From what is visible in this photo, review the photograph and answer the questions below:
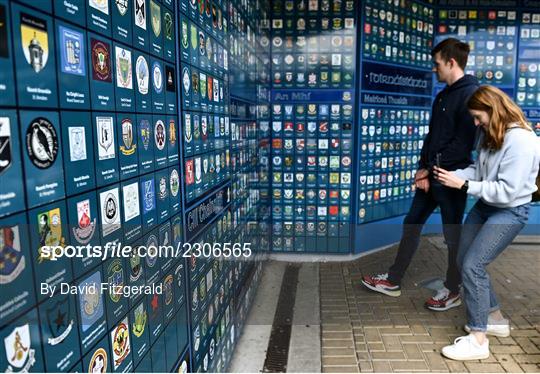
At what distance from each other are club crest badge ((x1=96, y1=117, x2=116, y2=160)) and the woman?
2.20m

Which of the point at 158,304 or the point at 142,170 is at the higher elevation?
the point at 142,170

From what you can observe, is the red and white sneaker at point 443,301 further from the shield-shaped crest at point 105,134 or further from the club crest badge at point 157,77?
the shield-shaped crest at point 105,134

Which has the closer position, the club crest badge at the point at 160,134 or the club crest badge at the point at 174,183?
the club crest badge at the point at 160,134

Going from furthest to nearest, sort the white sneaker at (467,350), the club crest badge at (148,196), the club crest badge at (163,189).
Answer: the white sneaker at (467,350), the club crest badge at (163,189), the club crest badge at (148,196)

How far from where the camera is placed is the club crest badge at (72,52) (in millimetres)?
1017

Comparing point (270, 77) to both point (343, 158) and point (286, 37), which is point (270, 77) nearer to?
point (286, 37)

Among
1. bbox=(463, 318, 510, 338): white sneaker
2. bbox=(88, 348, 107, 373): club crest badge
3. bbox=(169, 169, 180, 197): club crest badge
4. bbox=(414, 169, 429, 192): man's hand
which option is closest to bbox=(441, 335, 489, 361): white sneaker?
bbox=(463, 318, 510, 338): white sneaker

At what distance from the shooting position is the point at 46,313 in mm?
979

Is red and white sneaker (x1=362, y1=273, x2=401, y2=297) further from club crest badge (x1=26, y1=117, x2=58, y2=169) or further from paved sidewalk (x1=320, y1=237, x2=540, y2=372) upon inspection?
club crest badge (x1=26, y1=117, x2=58, y2=169)

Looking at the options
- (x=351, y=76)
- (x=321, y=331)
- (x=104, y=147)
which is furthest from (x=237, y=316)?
(x=351, y=76)

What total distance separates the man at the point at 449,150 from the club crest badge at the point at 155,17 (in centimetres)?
246

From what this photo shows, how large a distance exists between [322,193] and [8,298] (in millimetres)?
4307

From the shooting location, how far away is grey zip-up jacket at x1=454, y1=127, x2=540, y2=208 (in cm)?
253

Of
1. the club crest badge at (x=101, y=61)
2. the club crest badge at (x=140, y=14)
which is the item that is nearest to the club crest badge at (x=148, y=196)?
the club crest badge at (x=101, y=61)
